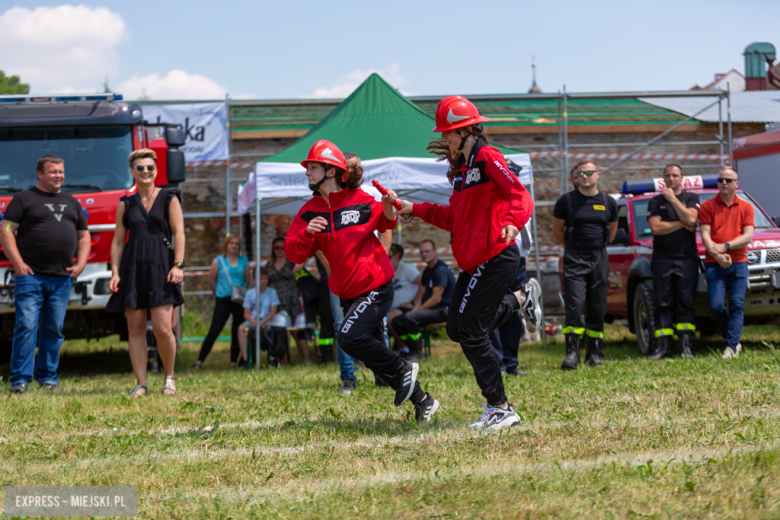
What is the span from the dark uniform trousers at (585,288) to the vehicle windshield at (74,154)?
4.86 m

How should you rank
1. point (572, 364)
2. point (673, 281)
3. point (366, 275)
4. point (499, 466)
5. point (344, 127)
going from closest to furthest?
1. point (499, 466)
2. point (366, 275)
3. point (572, 364)
4. point (673, 281)
5. point (344, 127)

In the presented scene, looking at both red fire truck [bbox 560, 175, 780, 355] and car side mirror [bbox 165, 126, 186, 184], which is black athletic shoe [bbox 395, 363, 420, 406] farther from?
car side mirror [bbox 165, 126, 186, 184]

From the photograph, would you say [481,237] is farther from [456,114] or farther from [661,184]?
[661,184]

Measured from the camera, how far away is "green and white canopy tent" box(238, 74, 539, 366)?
9195 mm

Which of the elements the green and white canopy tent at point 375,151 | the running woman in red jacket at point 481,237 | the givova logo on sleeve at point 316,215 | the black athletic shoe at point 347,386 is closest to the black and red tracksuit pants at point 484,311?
the running woman in red jacket at point 481,237

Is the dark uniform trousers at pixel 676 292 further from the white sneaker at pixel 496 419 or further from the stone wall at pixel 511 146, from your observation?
the stone wall at pixel 511 146

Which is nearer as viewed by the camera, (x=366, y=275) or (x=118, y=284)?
(x=366, y=275)

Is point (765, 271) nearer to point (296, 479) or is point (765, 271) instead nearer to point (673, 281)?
point (673, 281)

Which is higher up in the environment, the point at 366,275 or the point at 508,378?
the point at 366,275

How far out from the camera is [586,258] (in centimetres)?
803

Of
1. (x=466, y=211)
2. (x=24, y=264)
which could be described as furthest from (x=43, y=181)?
(x=466, y=211)

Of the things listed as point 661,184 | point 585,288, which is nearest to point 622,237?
point 661,184

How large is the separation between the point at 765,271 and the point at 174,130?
667cm

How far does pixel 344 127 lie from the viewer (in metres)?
10.2
